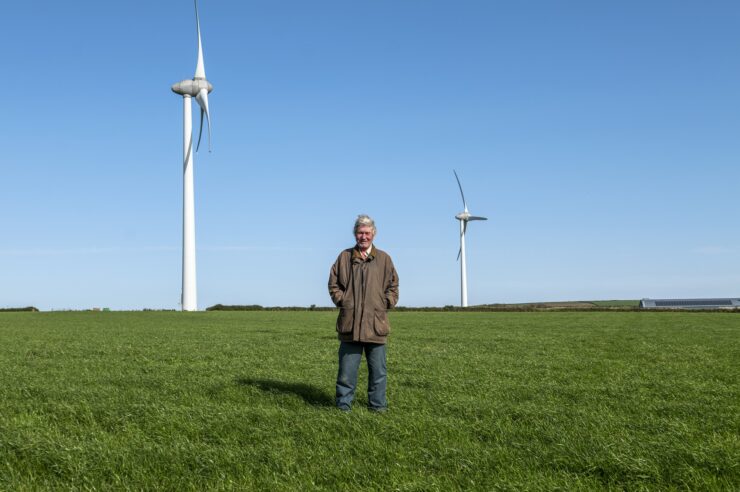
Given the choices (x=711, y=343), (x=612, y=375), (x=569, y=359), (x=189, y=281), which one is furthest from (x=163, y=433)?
(x=189, y=281)

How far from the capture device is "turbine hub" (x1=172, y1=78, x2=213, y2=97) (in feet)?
206

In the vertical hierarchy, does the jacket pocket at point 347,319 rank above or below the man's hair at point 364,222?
below

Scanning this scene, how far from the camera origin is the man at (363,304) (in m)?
9.29

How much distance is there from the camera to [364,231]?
936 centimetres

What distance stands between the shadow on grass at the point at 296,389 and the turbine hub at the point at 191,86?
5467 centimetres

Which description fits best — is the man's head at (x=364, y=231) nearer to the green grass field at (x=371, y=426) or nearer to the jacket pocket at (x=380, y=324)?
the jacket pocket at (x=380, y=324)

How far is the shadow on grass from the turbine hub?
54.7 metres

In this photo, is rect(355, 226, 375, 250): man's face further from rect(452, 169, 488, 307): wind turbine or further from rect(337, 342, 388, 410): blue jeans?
rect(452, 169, 488, 307): wind turbine

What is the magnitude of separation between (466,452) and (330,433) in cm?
171

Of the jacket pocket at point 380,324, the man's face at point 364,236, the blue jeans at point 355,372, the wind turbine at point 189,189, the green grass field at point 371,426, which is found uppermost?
the wind turbine at point 189,189

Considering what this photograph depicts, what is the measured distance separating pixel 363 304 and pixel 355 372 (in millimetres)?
999

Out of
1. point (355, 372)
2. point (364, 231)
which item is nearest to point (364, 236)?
point (364, 231)

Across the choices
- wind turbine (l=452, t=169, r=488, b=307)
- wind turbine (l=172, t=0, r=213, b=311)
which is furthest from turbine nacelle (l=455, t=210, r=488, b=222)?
wind turbine (l=172, t=0, r=213, b=311)

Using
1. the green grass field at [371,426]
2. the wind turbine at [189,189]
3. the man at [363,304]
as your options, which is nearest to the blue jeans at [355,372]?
the man at [363,304]
